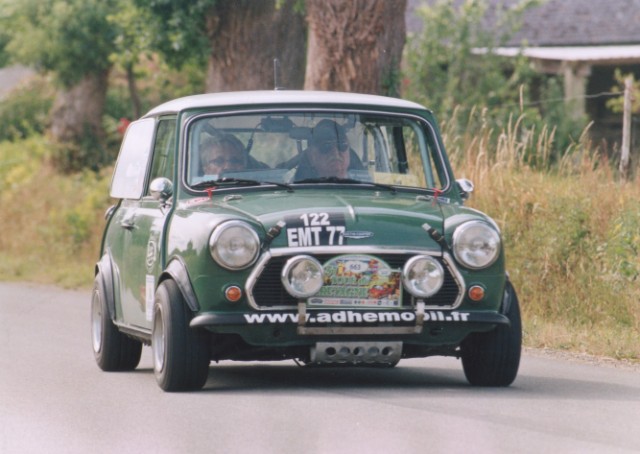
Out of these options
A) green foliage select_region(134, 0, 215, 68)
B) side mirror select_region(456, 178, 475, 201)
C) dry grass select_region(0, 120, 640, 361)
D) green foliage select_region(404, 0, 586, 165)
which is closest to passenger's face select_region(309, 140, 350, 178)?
side mirror select_region(456, 178, 475, 201)

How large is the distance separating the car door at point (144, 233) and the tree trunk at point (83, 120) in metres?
21.9

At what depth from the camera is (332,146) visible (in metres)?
9.80

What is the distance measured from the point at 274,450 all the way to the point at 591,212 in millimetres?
7842

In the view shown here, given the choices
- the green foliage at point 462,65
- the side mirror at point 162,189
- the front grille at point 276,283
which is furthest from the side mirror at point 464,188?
the green foliage at point 462,65

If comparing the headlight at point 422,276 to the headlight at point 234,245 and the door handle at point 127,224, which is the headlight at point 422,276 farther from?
the door handle at point 127,224

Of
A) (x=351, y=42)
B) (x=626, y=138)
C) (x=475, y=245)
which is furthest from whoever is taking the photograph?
(x=351, y=42)

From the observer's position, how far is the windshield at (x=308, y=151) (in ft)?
31.5

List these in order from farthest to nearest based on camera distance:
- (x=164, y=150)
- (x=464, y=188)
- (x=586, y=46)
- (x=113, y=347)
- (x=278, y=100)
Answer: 1. (x=586, y=46)
2. (x=113, y=347)
3. (x=164, y=150)
4. (x=464, y=188)
5. (x=278, y=100)

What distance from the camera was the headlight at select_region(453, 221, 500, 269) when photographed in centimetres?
880

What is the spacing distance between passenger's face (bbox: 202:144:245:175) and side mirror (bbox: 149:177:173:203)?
0.24 meters

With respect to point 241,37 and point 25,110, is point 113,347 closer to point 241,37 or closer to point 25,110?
point 241,37

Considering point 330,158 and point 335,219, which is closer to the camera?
point 335,219

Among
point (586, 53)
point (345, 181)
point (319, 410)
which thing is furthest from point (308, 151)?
point (586, 53)

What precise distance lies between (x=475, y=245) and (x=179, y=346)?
1.73 metres
